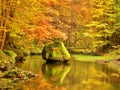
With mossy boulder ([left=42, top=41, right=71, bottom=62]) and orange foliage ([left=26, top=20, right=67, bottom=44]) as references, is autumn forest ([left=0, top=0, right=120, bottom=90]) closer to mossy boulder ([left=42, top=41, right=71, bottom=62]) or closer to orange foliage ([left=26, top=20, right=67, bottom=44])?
orange foliage ([left=26, top=20, right=67, bottom=44])

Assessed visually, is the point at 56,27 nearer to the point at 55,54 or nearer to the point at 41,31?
the point at 55,54

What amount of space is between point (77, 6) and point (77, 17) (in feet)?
5.14

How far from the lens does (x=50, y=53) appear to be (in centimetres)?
2884

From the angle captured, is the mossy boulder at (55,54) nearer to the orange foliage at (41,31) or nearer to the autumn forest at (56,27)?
the autumn forest at (56,27)

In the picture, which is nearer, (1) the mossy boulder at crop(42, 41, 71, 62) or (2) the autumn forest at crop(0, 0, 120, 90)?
(2) the autumn forest at crop(0, 0, 120, 90)

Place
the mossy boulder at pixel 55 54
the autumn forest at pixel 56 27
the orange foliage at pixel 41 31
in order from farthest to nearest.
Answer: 1. the mossy boulder at pixel 55 54
2. the orange foliage at pixel 41 31
3. the autumn forest at pixel 56 27

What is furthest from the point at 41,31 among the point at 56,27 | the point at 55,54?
the point at 56,27

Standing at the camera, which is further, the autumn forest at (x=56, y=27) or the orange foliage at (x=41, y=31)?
the orange foliage at (x=41, y=31)

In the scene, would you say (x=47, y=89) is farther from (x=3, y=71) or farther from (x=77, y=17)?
(x=77, y=17)

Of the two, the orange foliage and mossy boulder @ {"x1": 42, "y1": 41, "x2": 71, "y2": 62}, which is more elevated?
the orange foliage

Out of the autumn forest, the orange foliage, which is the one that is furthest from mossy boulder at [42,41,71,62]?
the orange foliage

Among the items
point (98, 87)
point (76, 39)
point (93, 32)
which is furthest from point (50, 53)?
point (76, 39)

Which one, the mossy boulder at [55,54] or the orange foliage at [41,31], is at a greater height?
the orange foliage at [41,31]

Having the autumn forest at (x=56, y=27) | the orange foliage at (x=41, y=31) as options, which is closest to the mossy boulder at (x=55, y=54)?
the autumn forest at (x=56, y=27)
